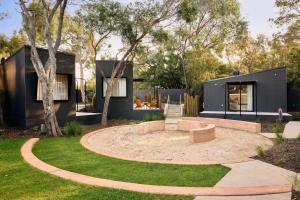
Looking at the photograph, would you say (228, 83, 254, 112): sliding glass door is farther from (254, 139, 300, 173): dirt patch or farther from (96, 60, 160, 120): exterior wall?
(254, 139, 300, 173): dirt patch

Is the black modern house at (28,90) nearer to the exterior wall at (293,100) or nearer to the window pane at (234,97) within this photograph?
A: the window pane at (234,97)

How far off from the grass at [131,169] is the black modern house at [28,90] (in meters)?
5.14

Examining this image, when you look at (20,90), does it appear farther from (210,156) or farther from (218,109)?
(218,109)

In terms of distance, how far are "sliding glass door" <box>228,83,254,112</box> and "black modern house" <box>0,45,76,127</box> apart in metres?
11.0

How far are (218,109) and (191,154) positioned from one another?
1196 cm

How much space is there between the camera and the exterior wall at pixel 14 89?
13.7 meters

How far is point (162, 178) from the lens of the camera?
6391mm

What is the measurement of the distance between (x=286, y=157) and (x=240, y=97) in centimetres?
1267

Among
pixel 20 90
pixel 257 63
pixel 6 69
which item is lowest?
pixel 20 90

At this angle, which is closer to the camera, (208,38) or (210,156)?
(210,156)

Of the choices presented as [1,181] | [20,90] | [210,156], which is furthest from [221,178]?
[20,90]

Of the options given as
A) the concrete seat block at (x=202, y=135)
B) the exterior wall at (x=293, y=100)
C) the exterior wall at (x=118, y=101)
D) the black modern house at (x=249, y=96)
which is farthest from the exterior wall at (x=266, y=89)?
the concrete seat block at (x=202, y=135)

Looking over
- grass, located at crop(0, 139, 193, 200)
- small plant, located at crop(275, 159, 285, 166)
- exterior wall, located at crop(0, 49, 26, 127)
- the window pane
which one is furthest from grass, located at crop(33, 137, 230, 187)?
the window pane

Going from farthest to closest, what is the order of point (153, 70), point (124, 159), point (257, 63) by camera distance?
1. point (257, 63)
2. point (153, 70)
3. point (124, 159)
